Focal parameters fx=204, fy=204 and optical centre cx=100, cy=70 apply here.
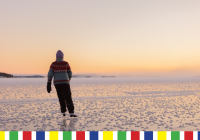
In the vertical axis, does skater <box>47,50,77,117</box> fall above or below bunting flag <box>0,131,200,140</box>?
above

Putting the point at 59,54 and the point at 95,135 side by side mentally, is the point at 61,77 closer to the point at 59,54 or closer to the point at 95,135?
the point at 59,54

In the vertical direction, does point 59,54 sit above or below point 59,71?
above

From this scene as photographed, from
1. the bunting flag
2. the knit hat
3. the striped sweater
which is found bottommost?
the bunting flag

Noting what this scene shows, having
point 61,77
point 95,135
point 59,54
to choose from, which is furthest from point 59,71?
point 95,135

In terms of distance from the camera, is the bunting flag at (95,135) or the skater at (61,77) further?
the skater at (61,77)

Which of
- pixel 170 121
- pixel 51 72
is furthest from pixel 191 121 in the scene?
pixel 51 72

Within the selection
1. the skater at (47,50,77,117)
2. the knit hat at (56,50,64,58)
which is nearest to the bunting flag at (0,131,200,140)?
the skater at (47,50,77,117)

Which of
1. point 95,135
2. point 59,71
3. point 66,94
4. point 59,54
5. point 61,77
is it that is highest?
point 59,54

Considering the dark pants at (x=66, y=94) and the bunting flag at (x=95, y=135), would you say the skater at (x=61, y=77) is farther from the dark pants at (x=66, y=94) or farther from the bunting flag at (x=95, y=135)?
the bunting flag at (x=95, y=135)

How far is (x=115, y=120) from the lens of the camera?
6945mm

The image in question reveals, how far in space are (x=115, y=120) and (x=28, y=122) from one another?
2.88 m

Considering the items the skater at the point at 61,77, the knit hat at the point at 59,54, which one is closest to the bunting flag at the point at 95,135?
the skater at the point at 61,77

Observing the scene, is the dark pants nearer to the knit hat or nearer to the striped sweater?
the striped sweater

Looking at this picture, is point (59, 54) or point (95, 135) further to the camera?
point (59, 54)
